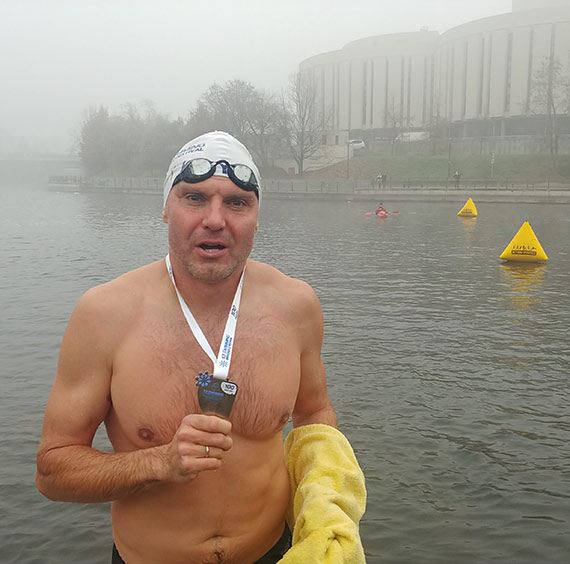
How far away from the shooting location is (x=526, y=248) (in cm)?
1873

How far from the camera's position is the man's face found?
251 cm

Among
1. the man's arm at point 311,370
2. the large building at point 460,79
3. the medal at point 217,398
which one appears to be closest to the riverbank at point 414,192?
the large building at point 460,79

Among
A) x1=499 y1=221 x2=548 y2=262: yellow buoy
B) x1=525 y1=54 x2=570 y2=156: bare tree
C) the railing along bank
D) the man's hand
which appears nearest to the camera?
the man's hand

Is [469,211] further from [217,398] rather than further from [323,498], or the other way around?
[217,398]

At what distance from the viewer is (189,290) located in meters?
2.66

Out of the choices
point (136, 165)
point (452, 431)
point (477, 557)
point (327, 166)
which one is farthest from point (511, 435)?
point (136, 165)

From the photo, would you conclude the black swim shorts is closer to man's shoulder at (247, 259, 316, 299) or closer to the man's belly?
the man's belly

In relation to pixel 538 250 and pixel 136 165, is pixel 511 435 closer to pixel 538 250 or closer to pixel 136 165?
pixel 538 250

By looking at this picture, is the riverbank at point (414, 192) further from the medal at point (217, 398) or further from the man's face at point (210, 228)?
the medal at point (217, 398)

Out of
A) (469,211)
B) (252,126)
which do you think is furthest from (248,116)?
(469,211)

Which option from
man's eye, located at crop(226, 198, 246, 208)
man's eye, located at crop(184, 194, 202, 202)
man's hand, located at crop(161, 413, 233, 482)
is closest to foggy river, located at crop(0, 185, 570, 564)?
man's hand, located at crop(161, 413, 233, 482)

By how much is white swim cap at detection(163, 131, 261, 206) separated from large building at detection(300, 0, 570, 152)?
7583cm

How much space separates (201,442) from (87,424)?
617 mm

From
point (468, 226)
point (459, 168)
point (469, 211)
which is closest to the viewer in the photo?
point (468, 226)
